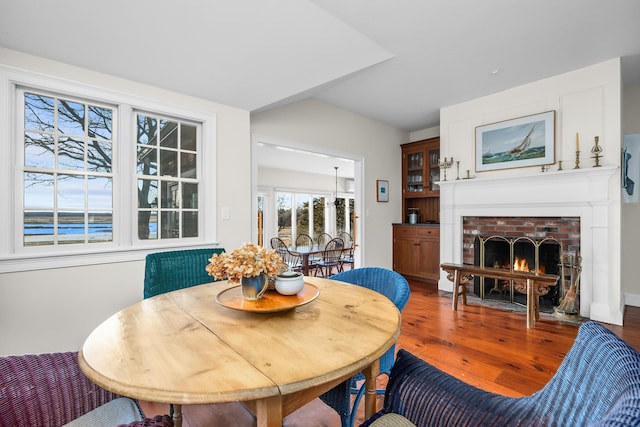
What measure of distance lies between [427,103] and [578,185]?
6.64 ft

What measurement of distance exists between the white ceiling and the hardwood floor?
238 centimetres

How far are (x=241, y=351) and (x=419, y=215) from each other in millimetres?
4856

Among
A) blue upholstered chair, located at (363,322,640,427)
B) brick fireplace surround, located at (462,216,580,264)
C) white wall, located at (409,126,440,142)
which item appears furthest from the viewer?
white wall, located at (409,126,440,142)

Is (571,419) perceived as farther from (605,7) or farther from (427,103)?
(427,103)

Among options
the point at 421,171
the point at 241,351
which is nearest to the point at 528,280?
the point at 421,171

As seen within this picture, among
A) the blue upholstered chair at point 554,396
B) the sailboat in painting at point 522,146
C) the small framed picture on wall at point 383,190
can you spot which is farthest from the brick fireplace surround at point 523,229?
the blue upholstered chair at point 554,396

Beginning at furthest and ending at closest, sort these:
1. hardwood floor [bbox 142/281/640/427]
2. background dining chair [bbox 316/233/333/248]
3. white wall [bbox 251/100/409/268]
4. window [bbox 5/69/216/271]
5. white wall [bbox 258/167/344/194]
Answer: background dining chair [bbox 316/233/333/248], white wall [bbox 258/167/344/194], white wall [bbox 251/100/409/268], window [bbox 5/69/216/271], hardwood floor [bbox 142/281/640/427]

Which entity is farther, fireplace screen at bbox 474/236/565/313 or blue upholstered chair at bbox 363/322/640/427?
fireplace screen at bbox 474/236/565/313

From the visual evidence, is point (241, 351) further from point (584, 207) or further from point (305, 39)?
point (584, 207)

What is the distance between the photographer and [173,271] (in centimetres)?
204

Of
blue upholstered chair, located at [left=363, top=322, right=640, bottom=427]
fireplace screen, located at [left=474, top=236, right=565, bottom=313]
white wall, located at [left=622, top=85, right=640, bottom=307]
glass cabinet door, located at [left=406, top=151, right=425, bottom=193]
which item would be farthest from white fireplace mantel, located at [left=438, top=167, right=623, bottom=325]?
blue upholstered chair, located at [left=363, top=322, right=640, bottom=427]

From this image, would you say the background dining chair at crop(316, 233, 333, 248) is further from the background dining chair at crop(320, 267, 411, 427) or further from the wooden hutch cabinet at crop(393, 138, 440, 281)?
the background dining chair at crop(320, 267, 411, 427)

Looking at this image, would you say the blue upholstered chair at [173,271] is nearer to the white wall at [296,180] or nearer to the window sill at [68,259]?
the window sill at [68,259]

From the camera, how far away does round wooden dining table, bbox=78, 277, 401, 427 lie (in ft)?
2.45
